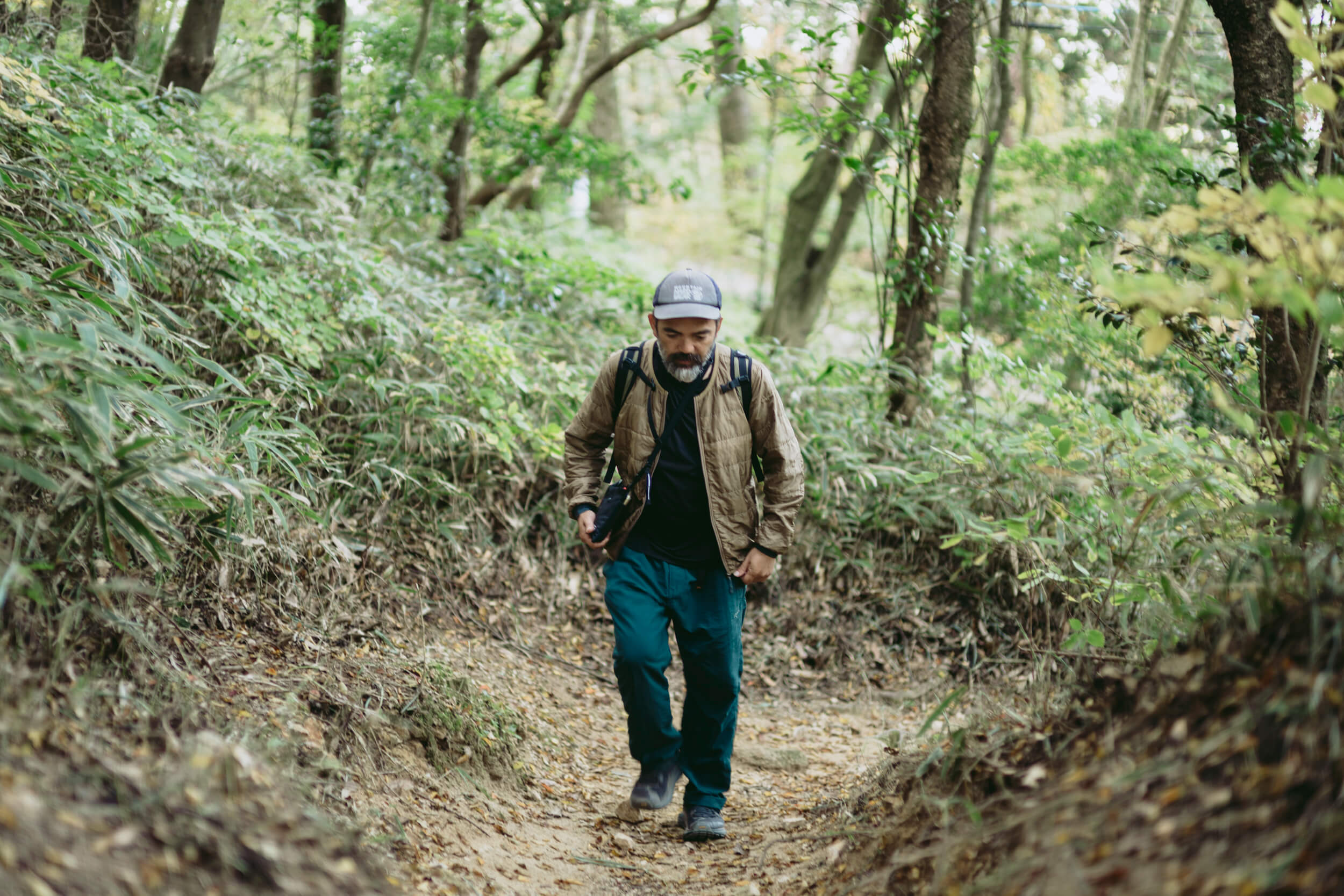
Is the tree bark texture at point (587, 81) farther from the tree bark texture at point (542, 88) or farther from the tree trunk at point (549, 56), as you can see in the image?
the tree trunk at point (549, 56)

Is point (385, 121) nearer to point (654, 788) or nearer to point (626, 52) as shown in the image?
point (626, 52)

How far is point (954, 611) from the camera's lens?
604cm

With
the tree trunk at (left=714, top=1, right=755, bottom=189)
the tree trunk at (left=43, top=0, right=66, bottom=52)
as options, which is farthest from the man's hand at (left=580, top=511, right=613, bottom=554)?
the tree trunk at (left=714, top=1, right=755, bottom=189)

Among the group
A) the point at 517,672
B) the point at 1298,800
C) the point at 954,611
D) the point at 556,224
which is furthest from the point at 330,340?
the point at 556,224

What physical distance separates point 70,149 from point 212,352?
112cm

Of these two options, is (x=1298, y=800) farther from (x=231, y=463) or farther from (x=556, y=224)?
(x=556, y=224)

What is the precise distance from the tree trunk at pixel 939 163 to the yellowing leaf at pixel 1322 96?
402 cm

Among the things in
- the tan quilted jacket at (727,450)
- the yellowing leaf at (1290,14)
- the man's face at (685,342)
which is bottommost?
the tan quilted jacket at (727,450)

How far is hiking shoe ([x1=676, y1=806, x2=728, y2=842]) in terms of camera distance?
362 cm

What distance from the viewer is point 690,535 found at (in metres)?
3.72

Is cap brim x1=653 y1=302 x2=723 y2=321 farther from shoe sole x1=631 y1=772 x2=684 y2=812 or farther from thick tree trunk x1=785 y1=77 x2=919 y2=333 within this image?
thick tree trunk x1=785 y1=77 x2=919 y2=333

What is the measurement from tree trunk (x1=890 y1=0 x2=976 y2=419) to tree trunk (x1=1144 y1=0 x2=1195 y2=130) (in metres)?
4.52

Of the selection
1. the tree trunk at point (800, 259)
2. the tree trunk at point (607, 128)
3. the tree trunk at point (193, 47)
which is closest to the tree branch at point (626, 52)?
the tree trunk at point (800, 259)

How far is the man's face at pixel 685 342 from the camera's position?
3559 millimetres
